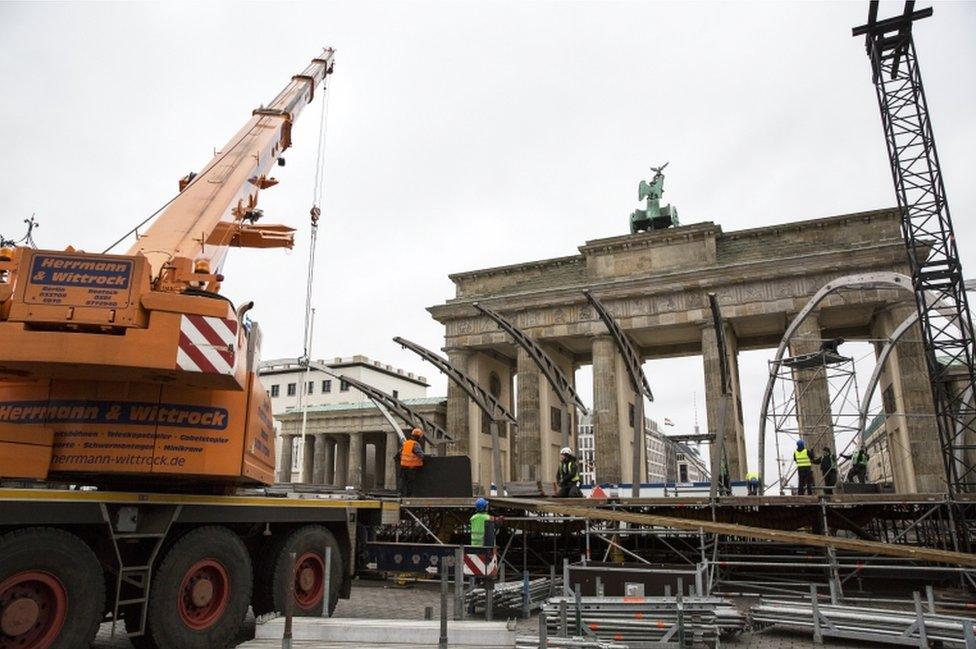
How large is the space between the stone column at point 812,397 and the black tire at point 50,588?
100 ft

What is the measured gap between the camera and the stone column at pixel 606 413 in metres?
39.3

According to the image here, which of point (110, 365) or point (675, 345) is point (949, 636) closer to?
point (110, 365)

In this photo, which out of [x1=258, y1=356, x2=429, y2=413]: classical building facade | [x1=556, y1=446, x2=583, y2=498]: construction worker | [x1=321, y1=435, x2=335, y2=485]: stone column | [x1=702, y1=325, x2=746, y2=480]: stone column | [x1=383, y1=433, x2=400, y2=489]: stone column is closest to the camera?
[x1=556, y1=446, x2=583, y2=498]: construction worker

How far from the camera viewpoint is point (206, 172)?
475 inches

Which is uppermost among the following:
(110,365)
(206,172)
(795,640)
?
(206,172)

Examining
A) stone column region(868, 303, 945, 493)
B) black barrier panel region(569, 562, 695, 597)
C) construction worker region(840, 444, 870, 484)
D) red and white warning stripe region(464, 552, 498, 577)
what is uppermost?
stone column region(868, 303, 945, 493)

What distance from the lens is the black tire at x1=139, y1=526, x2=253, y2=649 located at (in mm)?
8242

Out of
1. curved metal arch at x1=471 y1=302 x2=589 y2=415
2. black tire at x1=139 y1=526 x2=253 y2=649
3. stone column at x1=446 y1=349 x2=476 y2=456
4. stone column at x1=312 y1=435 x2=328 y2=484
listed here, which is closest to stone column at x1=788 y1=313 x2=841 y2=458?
curved metal arch at x1=471 y1=302 x2=589 y2=415

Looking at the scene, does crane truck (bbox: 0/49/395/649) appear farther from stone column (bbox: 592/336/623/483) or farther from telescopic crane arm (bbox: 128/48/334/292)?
stone column (bbox: 592/336/623/483)

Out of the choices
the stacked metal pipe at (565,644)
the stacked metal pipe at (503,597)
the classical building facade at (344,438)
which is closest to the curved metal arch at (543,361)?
the stacked metal pipe at (503,597)

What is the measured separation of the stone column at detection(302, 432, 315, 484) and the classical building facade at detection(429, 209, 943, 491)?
71.9ft

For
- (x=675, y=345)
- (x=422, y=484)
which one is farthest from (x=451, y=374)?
(x=675, y=345)

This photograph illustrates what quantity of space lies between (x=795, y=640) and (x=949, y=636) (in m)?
2.11

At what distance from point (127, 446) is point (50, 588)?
1.63 meters
